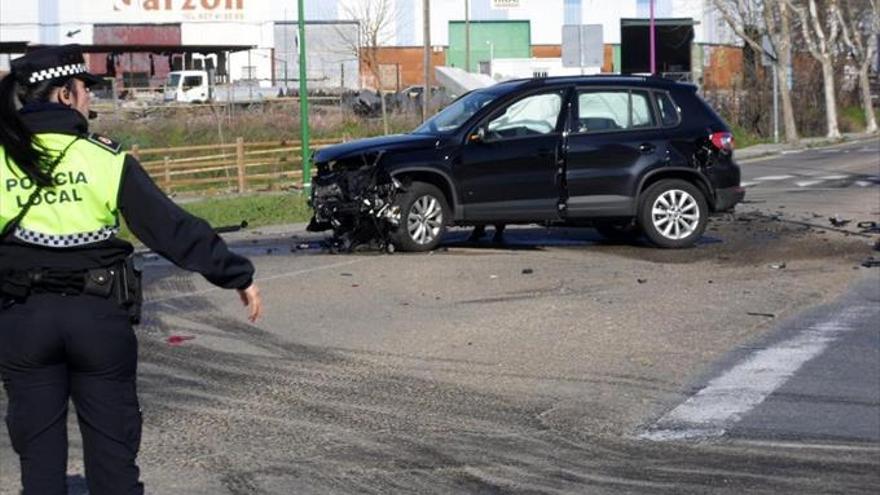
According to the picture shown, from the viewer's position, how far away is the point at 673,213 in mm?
16047

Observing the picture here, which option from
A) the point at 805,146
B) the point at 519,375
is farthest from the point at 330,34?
the point at 519,375

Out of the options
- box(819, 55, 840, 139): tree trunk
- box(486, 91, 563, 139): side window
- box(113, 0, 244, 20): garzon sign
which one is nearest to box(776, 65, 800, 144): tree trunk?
box(819, 55, 840, 139): tree trunk

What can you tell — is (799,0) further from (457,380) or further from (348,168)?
(457,380)

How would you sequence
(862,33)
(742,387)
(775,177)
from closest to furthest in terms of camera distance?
(742,387)
(775,177)
(862,33)

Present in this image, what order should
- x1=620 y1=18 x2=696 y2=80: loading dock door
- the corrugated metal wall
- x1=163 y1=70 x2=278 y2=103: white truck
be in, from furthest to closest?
x1=620 y1=18 x2=696 y2=80: loading dock door
the corrugated metal wall
x1=163 y1=70 x2=278 y2=103: white truck

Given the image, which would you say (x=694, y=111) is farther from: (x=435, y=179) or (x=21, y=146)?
(x=21, y=146)

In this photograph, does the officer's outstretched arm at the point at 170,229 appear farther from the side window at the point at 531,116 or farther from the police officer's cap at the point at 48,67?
the side window at the point at 531,116

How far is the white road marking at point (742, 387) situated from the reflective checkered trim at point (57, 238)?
3992mm

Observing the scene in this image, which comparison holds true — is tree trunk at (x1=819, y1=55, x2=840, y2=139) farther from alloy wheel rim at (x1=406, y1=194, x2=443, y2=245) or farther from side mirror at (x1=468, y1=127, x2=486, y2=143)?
alloy wheel rim at (x1=406, y1=194, x2=443, y2=245)

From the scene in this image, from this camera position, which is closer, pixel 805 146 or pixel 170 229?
pixel 170 229

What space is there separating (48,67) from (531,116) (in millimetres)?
11213

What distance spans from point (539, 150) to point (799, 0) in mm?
41449

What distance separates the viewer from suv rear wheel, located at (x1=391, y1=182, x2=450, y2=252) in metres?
15.5

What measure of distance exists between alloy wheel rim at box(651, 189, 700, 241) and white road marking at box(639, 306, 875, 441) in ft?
14.2
